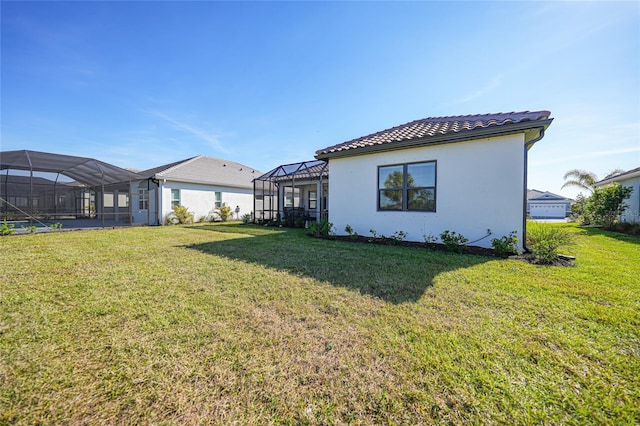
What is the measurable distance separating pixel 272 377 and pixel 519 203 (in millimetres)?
6829

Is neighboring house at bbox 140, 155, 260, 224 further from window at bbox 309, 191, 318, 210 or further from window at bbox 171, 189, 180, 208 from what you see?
window at bbox 309, 191, 318, 210

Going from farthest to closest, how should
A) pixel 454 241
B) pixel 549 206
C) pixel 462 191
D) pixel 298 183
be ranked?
pixel 549 206
pixel 298 183
pixel 462 191
pixel 454 241

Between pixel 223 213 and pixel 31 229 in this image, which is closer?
pixel 31 229

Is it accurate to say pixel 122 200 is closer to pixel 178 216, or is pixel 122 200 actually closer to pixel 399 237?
pixel 178 216

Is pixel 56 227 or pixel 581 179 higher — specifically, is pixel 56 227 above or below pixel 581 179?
below

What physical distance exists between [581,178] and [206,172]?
32.0 metres

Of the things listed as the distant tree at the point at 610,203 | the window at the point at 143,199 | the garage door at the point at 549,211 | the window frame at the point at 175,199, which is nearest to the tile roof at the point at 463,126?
the distant tree at the point at 610,203

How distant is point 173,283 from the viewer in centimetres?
406

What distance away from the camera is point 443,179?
6910 mm

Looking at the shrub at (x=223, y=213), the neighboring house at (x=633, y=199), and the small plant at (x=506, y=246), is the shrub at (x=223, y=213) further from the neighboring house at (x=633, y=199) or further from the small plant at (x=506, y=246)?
the neighboring house at (x=633, y=199)

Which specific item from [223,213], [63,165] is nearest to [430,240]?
[223,213]

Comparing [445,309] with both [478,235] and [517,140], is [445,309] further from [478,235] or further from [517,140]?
[517,140]

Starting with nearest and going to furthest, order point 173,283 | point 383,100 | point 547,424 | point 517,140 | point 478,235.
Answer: point 547,424 → point 173,283 → point 517,140 → point 478,235 → point 383,100

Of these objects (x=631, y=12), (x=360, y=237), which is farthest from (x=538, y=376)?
(x=631, y=12)
